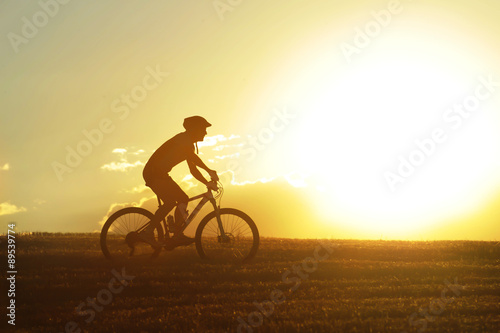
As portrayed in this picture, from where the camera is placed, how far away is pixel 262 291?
12.5 meters

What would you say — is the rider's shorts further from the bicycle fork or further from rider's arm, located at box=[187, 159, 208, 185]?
the bicycle fork

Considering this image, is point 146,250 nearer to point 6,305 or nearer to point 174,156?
point 174,156

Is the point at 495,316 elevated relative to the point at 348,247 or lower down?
lower down

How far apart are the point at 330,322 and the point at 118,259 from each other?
6722mm

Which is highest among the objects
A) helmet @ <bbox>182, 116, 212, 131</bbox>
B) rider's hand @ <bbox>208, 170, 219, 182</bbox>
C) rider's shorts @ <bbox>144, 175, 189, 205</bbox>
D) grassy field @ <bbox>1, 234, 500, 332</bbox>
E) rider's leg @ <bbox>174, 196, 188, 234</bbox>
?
helmet @ <bbox>182, 116, 212, 131</bbox>

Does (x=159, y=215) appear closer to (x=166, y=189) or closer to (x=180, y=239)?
(x=166, y=189)

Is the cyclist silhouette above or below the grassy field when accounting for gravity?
above

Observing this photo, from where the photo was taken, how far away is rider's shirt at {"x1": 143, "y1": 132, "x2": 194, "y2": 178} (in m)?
14.3

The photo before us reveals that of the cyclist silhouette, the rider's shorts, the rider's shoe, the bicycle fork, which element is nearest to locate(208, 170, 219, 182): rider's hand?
the cyclist silhouette

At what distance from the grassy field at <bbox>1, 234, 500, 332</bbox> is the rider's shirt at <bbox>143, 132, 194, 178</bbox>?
2303 mm

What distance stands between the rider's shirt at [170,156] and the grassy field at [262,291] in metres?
2.30

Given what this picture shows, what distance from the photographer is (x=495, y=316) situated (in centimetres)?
1091

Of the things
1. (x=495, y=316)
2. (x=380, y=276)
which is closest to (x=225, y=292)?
(x=380, y=276)

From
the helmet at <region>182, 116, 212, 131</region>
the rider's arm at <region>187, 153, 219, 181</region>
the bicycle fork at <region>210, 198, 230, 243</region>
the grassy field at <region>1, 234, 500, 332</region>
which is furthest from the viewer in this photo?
the bicycle fork at <region>210, 198, 230, 243</region>
